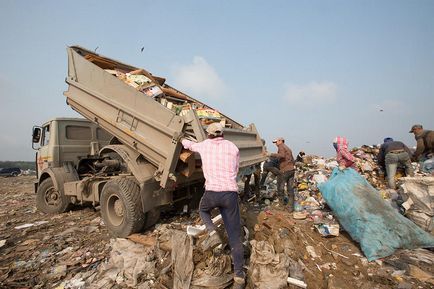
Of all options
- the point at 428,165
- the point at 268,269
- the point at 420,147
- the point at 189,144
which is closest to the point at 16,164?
the point at 189,144

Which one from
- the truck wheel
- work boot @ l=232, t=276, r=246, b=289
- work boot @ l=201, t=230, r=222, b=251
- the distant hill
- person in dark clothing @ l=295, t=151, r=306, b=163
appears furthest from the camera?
the distant hill

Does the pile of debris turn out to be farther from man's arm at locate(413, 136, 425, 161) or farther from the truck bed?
man's arm at locate(413, 136, 425, 161)

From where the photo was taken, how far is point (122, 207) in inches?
165

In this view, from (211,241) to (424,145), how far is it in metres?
6.93

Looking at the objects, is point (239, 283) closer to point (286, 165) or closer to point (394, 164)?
point (286, 165)

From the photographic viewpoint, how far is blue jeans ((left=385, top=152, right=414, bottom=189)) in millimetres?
6438

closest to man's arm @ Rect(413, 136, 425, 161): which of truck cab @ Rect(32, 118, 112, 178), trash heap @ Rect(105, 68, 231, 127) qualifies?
trash heap @ Rect(105, 68, 231, 127)

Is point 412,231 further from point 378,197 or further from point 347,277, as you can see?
point 347,277

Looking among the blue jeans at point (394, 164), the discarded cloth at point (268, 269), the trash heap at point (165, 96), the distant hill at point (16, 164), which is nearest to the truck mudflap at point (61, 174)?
the trash heap at point (165, 96)

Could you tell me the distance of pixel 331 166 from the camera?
8453 mm

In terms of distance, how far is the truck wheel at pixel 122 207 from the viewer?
3990 mm

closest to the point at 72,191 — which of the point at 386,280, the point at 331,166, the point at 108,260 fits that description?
A: the point at 108,260

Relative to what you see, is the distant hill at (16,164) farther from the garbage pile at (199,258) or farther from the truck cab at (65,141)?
the garbage pile at (199,258)

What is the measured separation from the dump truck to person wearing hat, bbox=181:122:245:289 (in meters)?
0.53
